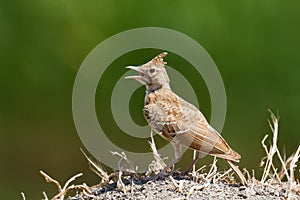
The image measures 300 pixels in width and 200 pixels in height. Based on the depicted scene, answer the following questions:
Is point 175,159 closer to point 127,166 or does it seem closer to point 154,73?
point 127,166

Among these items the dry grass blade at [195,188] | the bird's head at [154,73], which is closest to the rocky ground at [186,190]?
the dry grass blade at [195,188]

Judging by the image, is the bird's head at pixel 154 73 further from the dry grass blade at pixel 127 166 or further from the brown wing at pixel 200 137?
the dry grass blade at pixel 127 166

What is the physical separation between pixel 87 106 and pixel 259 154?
1000 millimetres

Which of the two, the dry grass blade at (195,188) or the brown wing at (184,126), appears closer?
the dry grass blade at (195,188)

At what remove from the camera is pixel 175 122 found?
1391mm

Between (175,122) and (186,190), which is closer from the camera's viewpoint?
(186,190)

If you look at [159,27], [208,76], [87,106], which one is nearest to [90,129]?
[87,106]

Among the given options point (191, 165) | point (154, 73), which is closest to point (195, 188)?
point (191, 165)

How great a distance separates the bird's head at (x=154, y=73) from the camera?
141 centimetres

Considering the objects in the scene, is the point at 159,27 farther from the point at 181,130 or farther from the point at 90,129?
→ the point at 181,130

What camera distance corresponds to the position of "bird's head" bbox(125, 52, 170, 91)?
141 cm

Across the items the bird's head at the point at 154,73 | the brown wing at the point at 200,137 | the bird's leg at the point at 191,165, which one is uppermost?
the bird's head at the point at 154,73

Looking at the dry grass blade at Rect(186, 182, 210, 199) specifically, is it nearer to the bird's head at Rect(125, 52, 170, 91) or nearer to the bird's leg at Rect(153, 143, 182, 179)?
the bird's leg at Rect(153, 143, 182, 179)

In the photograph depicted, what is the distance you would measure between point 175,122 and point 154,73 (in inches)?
4.5
